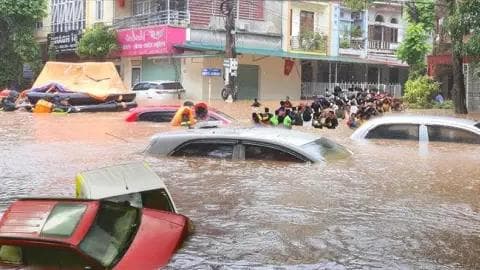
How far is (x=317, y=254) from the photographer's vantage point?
5.09m

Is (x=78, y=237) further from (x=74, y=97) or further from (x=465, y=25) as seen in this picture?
(x=74, y=97)

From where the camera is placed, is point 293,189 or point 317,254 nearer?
point 317,254

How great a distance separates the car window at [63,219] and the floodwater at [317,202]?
75 centimetres

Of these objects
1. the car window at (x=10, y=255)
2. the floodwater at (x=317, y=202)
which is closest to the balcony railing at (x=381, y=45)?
the floodwater at (x=317, y=202)

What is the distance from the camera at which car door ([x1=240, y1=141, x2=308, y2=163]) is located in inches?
319

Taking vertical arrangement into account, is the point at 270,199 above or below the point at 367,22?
below

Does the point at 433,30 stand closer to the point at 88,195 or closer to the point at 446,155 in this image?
the point at 446,155

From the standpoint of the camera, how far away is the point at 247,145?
8.27m

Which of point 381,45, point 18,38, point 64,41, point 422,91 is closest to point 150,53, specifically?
point 64,41

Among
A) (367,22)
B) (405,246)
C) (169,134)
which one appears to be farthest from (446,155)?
(367,22)

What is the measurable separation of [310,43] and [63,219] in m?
35.1

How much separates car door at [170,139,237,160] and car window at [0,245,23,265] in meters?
4.03

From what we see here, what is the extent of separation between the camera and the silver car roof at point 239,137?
26.9ft

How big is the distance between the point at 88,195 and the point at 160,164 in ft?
11.8
